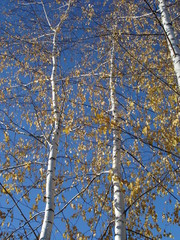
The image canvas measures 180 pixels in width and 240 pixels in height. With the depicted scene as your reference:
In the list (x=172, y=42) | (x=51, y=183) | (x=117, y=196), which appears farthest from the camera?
(x=51, y=183)

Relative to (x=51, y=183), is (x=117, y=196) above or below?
below

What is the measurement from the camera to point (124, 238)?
14.4 ft

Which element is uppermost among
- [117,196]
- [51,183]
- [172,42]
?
[172,42]

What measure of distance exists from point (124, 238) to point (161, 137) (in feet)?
4.85

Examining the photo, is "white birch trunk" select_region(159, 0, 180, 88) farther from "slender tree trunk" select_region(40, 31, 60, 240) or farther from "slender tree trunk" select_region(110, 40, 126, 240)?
"slender tree trunk" select_region(40, 31, 60, 240)

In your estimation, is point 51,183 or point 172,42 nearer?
point 172,42

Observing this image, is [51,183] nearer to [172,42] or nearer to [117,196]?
[117,196]

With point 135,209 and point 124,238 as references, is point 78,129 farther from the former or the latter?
point 124,238

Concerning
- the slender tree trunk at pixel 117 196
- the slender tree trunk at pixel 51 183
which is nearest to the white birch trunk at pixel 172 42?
the slender tree trunk at pixel 117 196

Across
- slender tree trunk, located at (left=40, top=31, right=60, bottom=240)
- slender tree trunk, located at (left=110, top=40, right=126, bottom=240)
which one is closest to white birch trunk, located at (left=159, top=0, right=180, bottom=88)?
slender tree trunk, located at (left=110, top=40, right=126, bottom=240)

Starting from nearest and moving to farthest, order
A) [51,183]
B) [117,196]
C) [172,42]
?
[172,42]
[117,196]
[51,183]

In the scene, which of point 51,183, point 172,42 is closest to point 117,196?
point 51,183

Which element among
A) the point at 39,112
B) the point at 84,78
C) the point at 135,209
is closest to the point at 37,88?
the point at 39,112

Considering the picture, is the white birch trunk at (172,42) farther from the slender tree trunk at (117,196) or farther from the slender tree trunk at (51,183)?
the slender tree trunk at (51,183)
